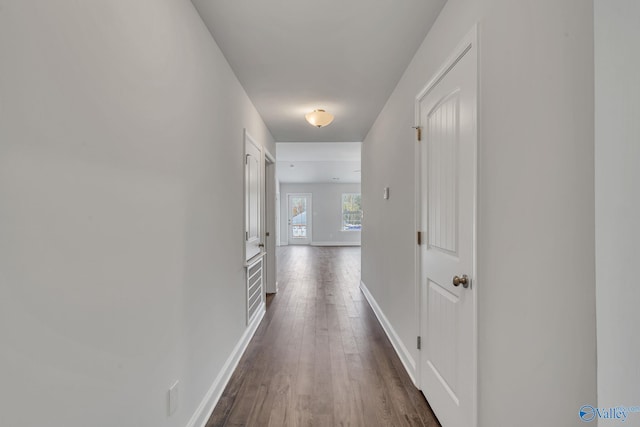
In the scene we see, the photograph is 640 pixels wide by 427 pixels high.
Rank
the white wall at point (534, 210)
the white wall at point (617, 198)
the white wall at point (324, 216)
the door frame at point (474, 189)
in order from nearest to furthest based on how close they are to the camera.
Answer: the white wall at point (617, 198), the white wall at point (534, 210), the door frame at point (474, 189), the white wall at point (324, 216)

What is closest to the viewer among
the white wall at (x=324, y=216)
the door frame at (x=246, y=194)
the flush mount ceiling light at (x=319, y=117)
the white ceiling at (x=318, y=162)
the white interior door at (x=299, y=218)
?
the door frame at (x=246, y=194)

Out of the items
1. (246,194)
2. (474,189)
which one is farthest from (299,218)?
(474,189)

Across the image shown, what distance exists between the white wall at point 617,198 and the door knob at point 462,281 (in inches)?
36.5

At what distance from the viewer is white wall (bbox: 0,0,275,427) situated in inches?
29.3

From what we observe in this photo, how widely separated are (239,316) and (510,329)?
215cm

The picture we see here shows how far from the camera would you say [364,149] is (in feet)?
16.3

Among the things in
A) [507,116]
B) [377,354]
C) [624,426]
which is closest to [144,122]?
[507,116]

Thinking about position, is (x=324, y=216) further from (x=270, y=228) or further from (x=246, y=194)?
(x=246, y=194)

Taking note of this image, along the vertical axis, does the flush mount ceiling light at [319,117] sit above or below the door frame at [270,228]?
above

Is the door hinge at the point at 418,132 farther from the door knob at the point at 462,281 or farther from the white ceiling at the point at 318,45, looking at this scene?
the door knob at the point at 462,281

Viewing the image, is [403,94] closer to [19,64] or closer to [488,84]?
[488,84]

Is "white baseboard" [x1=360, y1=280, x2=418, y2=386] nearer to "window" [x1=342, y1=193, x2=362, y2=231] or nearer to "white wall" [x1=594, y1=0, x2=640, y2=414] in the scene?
"white wall" [x1=594, y1=0, x2=640, y2=414]

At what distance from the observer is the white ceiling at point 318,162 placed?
21.5 feet

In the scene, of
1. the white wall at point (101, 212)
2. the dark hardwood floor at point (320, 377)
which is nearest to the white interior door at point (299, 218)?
the dark hardwood floor at point (320, 377)
